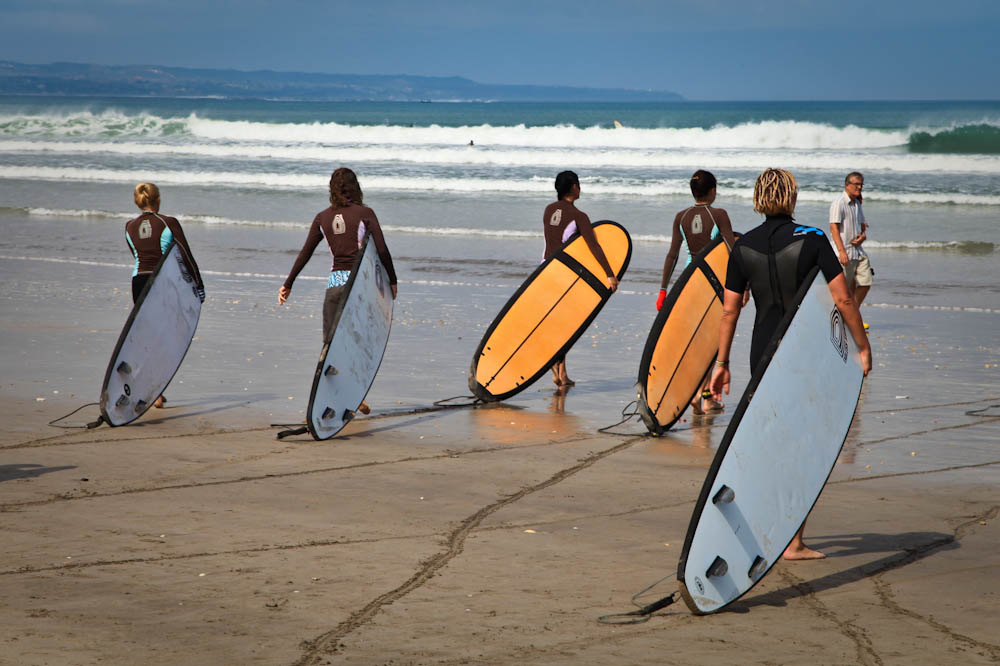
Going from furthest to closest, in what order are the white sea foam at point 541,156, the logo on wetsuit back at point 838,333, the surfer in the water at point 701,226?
the white sea foam at point 541,156 → the surfer in the water at point 701,226 → the logo on wetsuit back at point 838,333

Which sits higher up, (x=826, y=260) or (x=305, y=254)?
(x=826, y=260)

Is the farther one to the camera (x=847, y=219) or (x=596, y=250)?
(x=847, y=219)

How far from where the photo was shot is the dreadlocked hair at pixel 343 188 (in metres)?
6.96

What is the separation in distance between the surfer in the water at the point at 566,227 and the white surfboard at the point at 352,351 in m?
1.69

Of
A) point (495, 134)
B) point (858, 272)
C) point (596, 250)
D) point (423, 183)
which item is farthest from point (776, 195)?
point (495, 134)

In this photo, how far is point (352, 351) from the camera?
6566mm

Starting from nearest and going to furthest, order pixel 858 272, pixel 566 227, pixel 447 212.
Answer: pixel 566 227 → pixel 858 272 → pixel 447 212

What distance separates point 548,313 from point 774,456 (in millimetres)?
4237

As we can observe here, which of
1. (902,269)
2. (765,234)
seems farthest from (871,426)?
→ (902,269)

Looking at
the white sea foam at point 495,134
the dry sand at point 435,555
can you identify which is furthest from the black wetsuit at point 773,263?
the white sea foam at point 495,134

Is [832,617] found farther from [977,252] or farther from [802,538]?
[977,252]

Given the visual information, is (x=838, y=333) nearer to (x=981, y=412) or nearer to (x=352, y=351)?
(x=352, y=351)

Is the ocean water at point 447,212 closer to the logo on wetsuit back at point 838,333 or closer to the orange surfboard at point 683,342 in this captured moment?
the orange surfboard at point 683,342

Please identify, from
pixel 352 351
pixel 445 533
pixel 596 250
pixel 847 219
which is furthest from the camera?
pixel 847 219
